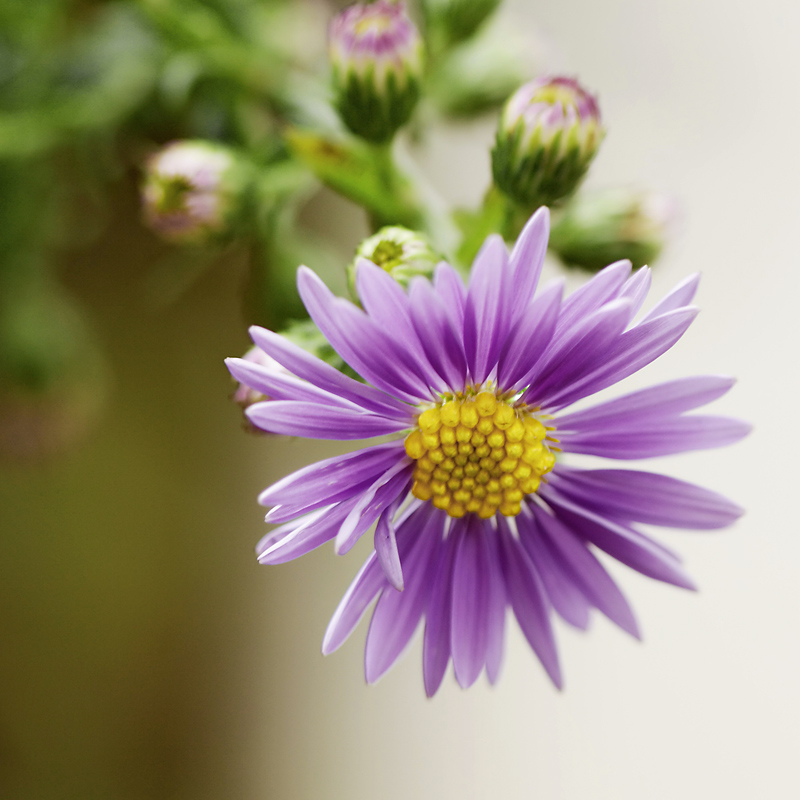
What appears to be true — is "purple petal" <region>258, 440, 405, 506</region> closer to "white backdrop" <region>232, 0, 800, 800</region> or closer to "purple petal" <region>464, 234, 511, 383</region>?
"purple petal" <region>464, 234, 511, 383</region>

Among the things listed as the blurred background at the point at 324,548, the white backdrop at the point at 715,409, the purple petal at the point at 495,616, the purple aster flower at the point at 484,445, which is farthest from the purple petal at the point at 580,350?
the white backdrop at the point at 715,409

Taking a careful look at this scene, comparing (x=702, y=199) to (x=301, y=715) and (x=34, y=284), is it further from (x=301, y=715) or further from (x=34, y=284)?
(x=301, y=715)

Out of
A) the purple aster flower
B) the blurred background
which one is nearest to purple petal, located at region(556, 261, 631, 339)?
the purple aster flower

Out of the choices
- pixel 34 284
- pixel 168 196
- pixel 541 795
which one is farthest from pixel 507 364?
pixel 541 795

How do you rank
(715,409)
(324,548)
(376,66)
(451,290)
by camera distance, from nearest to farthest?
(451,290) → (376,66) → (715,409) → (324,548)

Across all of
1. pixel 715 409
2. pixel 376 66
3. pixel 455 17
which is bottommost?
pixel 715 409

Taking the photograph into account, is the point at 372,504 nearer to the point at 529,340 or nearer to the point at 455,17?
the point at 529,340

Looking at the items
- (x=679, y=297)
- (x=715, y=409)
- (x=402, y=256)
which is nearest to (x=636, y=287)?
(x=679, y=297)
